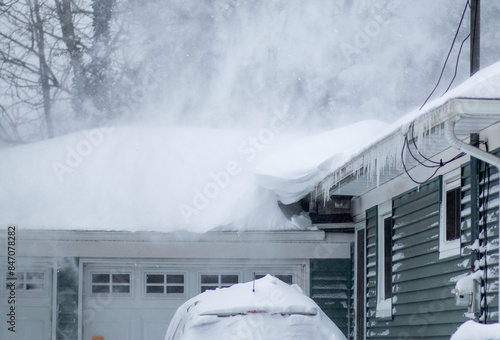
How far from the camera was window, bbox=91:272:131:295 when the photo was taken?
11938 mm

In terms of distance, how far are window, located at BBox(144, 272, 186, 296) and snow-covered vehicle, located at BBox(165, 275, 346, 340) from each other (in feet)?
17.0

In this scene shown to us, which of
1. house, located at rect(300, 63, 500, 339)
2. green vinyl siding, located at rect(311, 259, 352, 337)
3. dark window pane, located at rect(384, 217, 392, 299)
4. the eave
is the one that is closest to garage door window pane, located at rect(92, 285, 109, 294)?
green vinyl siding, located at rect(311, 259, 352, 337)

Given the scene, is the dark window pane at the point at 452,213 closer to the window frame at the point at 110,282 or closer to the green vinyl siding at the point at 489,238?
the green vinyl siding at the point at 489,238

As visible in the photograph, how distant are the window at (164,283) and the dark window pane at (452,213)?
17.4 feet

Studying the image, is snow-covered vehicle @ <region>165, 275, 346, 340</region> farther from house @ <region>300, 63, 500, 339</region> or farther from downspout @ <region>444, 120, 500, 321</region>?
downspout @ <region>444, 120, 500, 321</region>

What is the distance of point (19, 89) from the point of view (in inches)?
896

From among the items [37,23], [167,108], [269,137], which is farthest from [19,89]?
[269,137]

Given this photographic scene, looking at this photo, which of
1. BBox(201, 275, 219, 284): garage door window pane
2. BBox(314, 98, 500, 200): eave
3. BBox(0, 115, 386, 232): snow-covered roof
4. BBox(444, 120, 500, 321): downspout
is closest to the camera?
BBox(314, 98, 500, 200): eave

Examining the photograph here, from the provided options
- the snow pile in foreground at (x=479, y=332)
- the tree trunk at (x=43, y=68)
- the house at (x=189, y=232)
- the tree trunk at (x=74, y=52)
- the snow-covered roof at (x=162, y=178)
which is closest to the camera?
the snow pile in foreground at (x=479, y=332)

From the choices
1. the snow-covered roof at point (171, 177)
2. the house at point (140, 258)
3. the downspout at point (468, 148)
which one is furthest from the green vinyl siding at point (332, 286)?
the downspout at point (468, 148)

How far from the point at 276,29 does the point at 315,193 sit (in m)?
17.4

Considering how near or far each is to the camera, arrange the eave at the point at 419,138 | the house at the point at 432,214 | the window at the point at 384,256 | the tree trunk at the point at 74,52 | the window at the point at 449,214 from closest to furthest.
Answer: the eave at the point at 419,138 < the house at the point at 432,214 < the window at the point at 449,214 < the window at the point at 384,256 < the tree trunk at the point at 74,52

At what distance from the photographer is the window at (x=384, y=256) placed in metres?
9.81

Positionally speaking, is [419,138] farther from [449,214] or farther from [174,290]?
[174,290]
